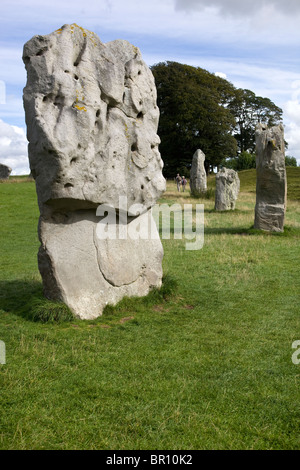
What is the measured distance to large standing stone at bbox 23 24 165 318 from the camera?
685cm

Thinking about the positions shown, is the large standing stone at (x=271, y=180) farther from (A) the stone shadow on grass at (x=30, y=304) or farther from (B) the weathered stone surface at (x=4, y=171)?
(B) the weathered stone surface at (x=4, y=171)

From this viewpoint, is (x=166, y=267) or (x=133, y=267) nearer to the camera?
(x=133, y=267)

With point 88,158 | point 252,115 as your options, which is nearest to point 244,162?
point 252,115

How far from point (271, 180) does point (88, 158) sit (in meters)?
9.78

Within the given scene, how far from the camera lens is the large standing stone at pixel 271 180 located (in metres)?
15.3

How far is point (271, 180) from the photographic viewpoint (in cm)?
1562

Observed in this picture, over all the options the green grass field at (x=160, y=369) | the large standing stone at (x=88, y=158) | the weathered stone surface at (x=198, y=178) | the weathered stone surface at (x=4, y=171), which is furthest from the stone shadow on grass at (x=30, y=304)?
the weathered stone surface at (x=4, y=171)

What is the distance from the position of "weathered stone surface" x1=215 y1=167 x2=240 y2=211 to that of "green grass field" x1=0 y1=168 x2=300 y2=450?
1317 cm

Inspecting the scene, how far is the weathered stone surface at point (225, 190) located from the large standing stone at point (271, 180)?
23.5 ft

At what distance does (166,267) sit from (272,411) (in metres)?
6.68

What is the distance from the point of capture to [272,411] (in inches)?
184

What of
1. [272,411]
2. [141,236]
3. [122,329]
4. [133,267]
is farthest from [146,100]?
[272,411]

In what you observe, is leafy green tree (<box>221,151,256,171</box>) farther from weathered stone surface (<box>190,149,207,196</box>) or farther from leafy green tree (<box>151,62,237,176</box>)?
weathered stone surface (<box>190,149,207,196</box>)

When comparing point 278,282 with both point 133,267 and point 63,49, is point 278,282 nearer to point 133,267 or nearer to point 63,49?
point 133,267
